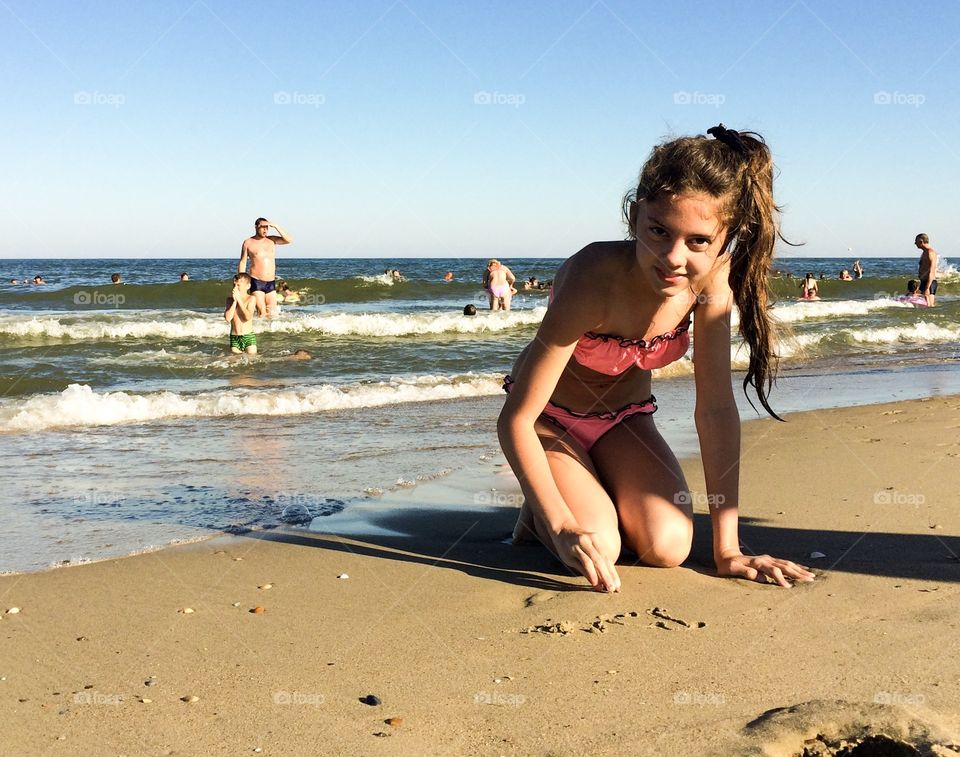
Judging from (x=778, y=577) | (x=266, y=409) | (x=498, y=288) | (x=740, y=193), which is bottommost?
(x=266, y=409)

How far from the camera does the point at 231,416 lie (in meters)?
8.17

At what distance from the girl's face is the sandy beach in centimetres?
105

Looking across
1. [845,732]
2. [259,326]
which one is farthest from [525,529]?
[259,326]

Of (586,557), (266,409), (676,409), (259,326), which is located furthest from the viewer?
(259,326)

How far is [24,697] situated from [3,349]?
48.2ft

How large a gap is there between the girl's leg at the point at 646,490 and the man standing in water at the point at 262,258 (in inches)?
463

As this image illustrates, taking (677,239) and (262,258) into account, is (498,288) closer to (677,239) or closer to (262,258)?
(262,258)

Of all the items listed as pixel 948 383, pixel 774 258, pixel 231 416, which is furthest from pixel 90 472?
pixel 948 383

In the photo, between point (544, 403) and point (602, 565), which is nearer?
point (602, 565)

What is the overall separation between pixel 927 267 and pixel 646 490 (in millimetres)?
20895

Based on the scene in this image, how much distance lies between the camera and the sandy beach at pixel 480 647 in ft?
7.47

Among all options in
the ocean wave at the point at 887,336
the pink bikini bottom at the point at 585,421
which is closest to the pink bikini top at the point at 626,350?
the pink bikini bottom at the point at 585,421

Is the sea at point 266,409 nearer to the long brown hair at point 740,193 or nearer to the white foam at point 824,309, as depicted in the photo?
the long brown hair at point 740,193

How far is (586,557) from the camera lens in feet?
10.2
